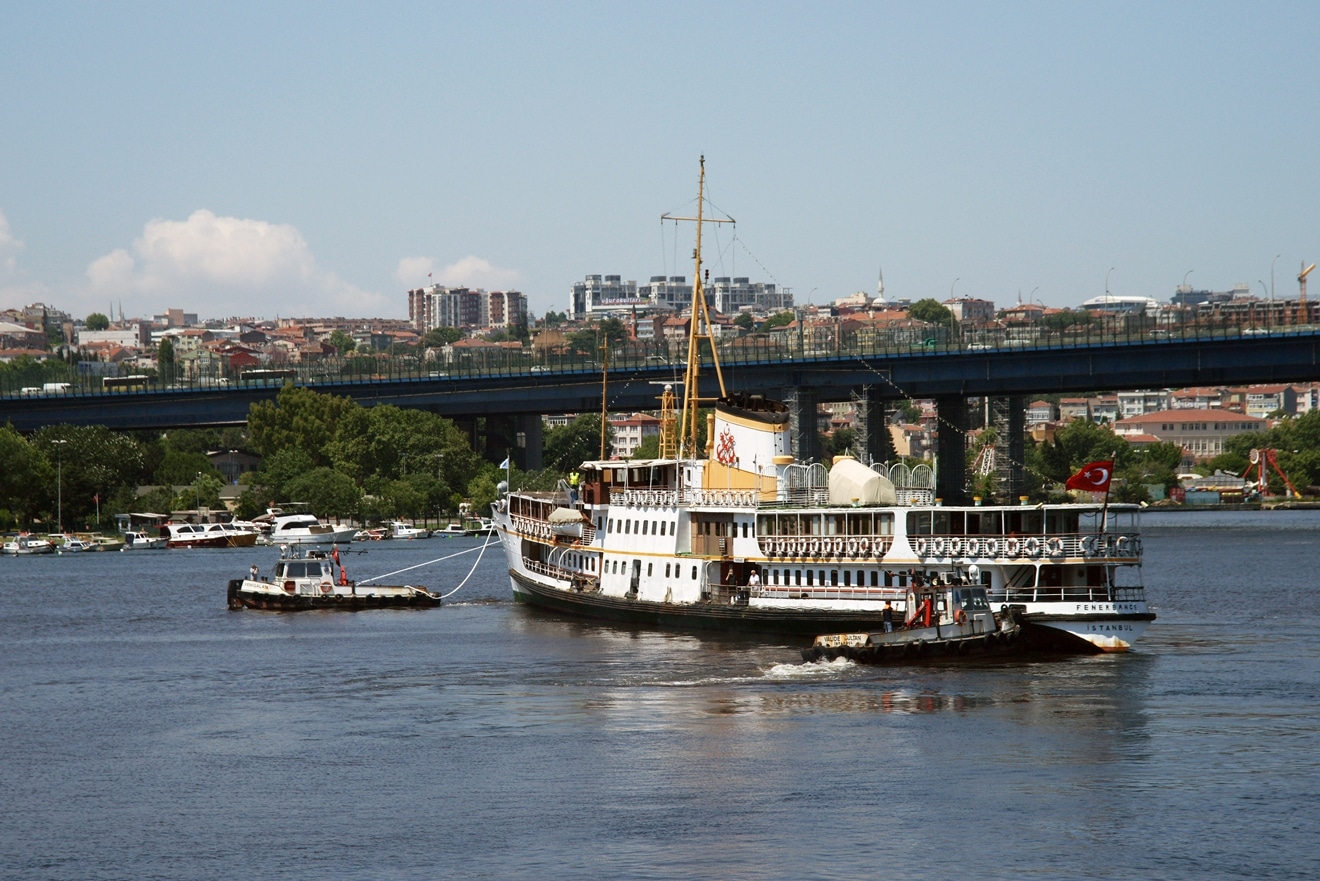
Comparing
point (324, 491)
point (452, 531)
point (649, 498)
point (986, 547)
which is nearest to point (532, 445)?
point (452, 531)

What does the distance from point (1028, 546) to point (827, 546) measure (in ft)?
22.0

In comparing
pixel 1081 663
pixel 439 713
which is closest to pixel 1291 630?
pixel 1081 663

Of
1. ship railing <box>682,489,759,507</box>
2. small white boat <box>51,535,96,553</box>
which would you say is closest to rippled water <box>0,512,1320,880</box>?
ship railing <box>682,489,759,507</box>

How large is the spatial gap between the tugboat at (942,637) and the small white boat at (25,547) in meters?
96.0

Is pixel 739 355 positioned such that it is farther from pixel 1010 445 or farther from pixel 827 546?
pixel 827 546

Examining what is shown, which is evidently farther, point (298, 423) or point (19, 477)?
point (298, 423)

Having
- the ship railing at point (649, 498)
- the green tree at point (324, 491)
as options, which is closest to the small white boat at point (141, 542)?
the green tree at point (324, 491)

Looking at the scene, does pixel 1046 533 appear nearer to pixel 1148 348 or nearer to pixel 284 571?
pixel 284 571

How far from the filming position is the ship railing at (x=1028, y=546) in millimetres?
53438

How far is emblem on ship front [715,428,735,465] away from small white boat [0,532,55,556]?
84.1 metres

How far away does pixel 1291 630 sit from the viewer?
6481 centimetres

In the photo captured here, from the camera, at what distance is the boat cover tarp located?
5741 centimetres

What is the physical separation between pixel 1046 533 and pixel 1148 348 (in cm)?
8207

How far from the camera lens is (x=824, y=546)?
57812mm
